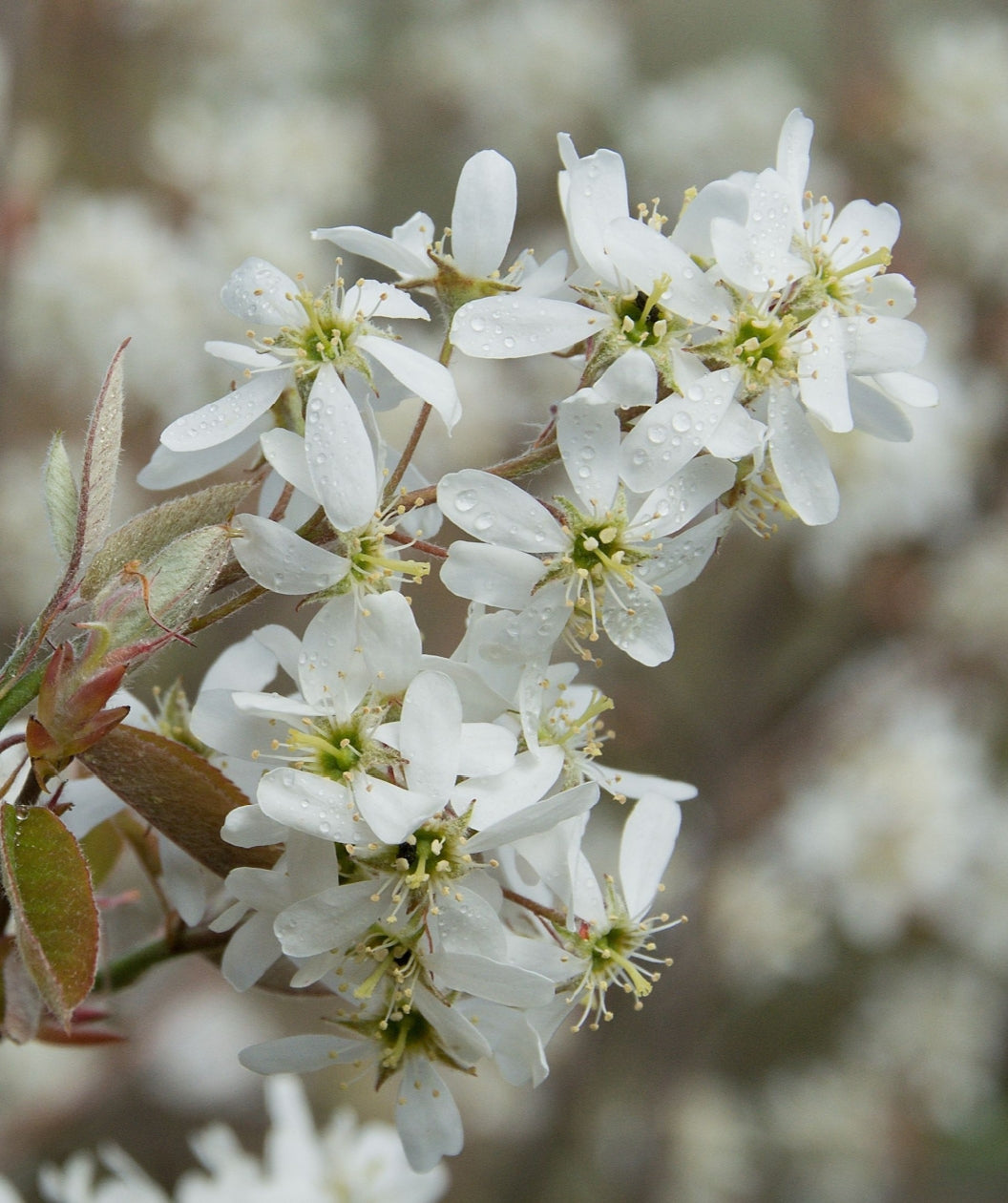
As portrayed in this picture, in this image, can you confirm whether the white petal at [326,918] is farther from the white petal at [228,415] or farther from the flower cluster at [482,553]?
the white petal at [228,415]

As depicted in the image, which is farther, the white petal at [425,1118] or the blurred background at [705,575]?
the blurred background at [705,575]

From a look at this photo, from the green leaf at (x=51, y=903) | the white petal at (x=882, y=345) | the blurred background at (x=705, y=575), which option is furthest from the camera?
the blurred background at (x=705, y=575)

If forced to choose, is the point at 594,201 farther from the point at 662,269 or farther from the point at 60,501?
the point at 60,501

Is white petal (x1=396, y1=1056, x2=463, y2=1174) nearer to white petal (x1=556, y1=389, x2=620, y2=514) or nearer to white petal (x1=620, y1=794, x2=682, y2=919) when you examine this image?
white petal (x1=620, y1=794, x2=682, y2=919)

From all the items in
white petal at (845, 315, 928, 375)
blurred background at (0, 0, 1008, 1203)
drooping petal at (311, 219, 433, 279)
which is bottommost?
blurred background at (0, 0, 1008, 1203)

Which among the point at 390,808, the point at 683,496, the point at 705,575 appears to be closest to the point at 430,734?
the point at 390,808

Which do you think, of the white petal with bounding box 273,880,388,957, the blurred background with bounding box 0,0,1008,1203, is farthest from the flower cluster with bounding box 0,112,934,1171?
the blurred background with bounding box 0,0,1008,1203

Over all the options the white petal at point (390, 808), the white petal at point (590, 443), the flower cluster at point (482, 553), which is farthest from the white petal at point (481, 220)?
the white petal at point (390, 808)

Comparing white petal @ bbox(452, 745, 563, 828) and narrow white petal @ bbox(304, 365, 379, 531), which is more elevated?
narrow white petal @ bbox(304, 365, 379, 531)
